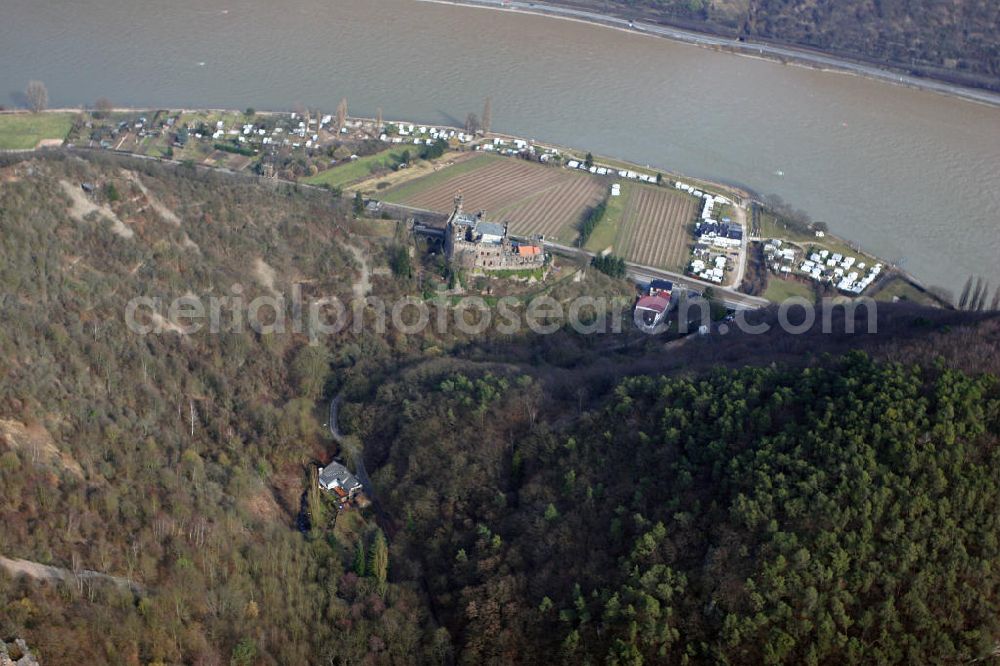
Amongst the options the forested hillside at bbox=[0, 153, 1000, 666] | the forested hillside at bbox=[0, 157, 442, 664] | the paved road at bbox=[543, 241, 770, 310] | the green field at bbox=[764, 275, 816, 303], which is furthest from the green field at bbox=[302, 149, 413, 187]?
the green field at bbox=[764, 275, 816, 303]

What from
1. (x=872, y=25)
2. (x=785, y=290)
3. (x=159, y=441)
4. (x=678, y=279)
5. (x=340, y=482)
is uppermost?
(x=872, y=25)

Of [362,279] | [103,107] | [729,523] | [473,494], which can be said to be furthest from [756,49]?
[729,523]

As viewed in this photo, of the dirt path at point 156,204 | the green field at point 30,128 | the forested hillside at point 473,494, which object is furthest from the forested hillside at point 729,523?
the green field at point 30,128

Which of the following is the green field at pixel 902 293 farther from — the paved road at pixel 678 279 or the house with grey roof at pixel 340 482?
the house with grey roof at pixel 340 482

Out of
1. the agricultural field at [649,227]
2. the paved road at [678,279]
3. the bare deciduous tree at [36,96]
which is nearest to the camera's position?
the paved road at [678,279]

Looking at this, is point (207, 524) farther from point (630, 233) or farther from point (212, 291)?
point (630, 233)

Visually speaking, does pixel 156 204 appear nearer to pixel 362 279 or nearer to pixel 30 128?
pixel 362 279
